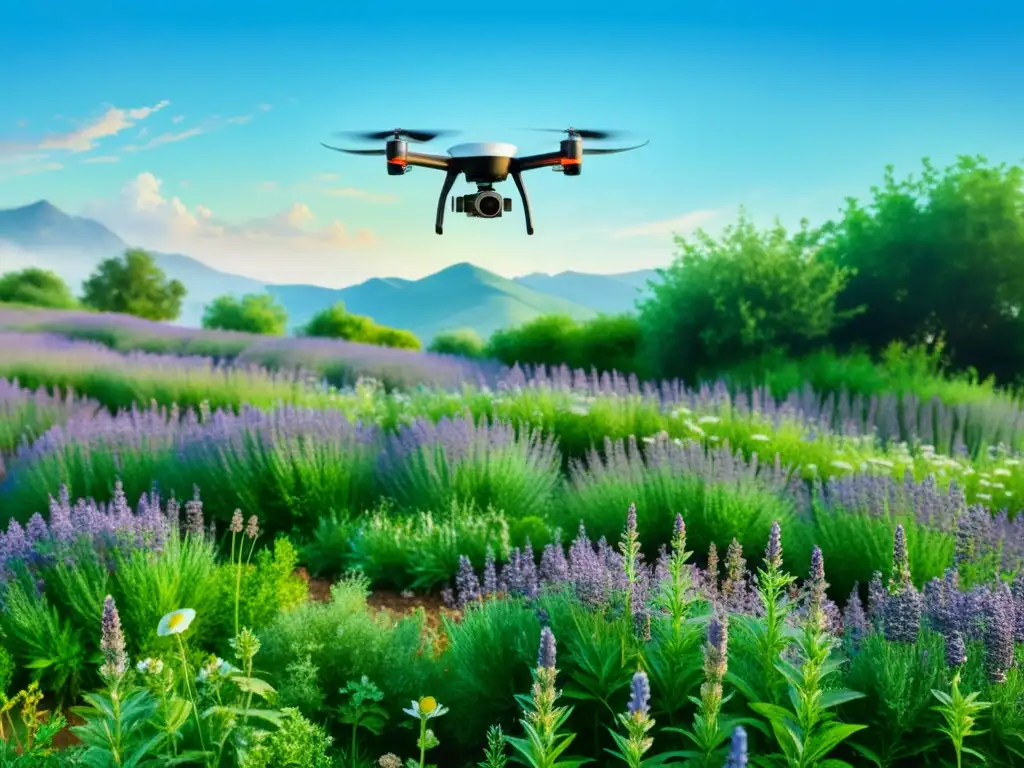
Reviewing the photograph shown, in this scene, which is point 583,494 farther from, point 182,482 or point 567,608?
point 182,482

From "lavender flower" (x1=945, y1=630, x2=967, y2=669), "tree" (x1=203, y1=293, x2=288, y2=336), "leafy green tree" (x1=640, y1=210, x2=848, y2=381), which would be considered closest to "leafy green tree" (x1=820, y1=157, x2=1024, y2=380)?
"leafy green tree" (x1=640, y1=210, x2=848, y2=381)

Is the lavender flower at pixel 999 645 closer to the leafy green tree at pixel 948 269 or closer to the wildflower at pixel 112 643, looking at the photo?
the wildflower at pixel 112 643

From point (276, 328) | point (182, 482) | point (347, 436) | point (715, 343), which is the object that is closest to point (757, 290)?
point (715, 343)

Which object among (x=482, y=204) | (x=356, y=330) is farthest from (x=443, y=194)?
(x=356, y=330)

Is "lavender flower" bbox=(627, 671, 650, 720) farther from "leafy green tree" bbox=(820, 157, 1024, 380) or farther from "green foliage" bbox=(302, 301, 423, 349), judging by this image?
"green foliage" bbox=(302, 301, 423, 349)

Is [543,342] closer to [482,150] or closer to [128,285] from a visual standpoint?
[482,150]

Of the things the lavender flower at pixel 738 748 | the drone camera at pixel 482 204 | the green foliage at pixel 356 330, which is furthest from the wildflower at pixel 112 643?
the green foliage at pixel 356 330

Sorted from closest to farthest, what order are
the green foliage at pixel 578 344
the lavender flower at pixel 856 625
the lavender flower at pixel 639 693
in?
the lavender flower at pixel 639 693
the lavender flower at pixel 856 625
the green foliage at pixel 578 344
